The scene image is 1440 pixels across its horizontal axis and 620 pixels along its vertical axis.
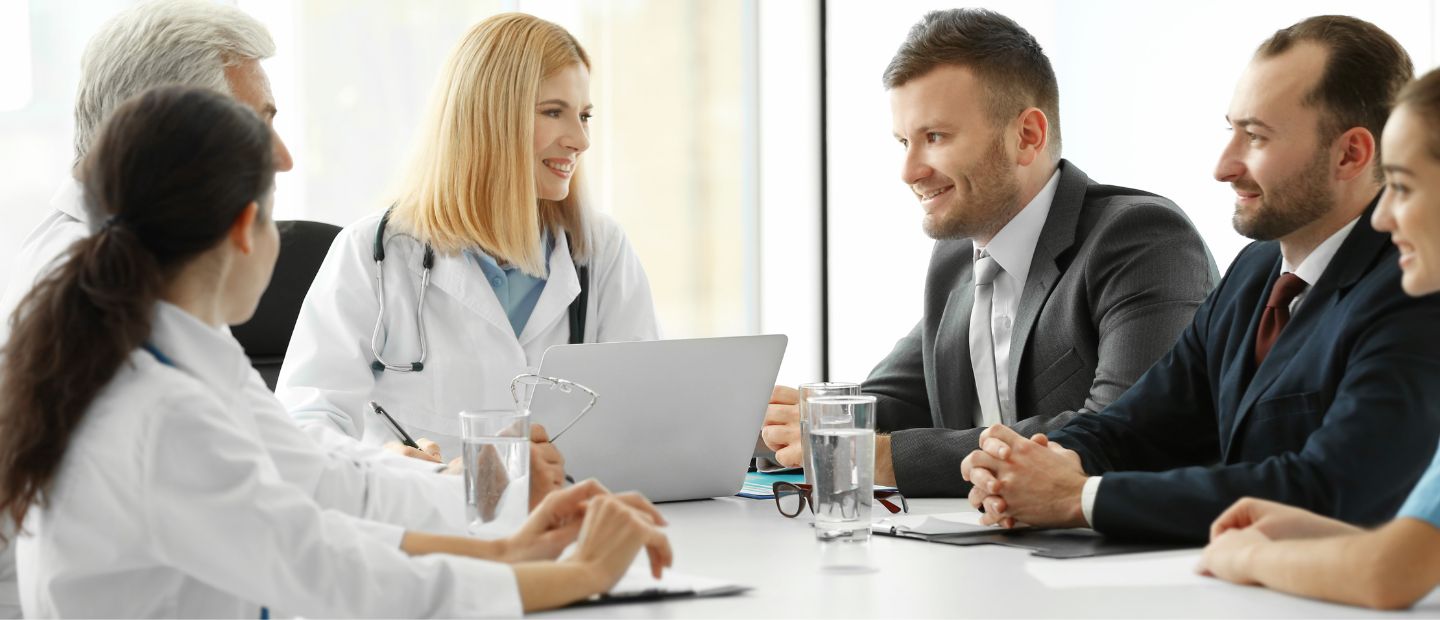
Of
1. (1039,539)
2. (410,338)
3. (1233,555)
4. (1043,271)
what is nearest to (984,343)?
(1043,271)

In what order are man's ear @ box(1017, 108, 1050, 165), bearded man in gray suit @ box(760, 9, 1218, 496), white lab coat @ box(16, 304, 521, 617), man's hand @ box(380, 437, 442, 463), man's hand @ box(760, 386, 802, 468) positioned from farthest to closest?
man's ear @ box(1017, 108, 1050, 165)
bearded man in gray suit @ box(760, 9, 1218, 496)
man's hand @ box(760, 386, 802, 468)
man's hand @ box(380, 437, 442, 463)
white lab coat @ box(16, 304, 521, 617)

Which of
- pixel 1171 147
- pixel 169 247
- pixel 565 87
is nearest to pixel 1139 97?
pixel 1171 147

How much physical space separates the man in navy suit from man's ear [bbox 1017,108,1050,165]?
634 mm

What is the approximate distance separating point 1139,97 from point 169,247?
10.4 ft

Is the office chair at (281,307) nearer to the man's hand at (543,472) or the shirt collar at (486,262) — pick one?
the shirt collar at (486,262)

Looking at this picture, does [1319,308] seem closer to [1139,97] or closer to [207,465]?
[207,465]

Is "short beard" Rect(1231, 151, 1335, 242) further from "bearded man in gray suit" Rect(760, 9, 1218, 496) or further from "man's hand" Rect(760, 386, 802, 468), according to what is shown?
"man's hand" Rect(760, 386, 802, 468)

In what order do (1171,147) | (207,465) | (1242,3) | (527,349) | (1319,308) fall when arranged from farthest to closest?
(1171,147) < (1242,3) < (527,349) < (1319,308) < (207,465)

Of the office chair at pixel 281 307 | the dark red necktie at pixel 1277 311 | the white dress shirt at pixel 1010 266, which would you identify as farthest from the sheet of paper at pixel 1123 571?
the office chair at pixel 281 307

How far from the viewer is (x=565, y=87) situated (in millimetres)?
2693

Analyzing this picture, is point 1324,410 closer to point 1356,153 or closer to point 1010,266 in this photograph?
point 1356,153

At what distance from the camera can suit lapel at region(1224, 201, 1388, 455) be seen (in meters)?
1.70

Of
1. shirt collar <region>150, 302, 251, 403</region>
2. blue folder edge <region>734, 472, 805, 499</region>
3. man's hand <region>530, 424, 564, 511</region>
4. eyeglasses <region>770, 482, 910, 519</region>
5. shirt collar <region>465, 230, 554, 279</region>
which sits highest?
shirt collar <region>150, 302, 251, 403</region>

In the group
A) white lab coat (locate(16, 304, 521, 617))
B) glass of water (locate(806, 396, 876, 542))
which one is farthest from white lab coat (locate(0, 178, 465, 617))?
glass of water (locate(806, 396, 876, 542))
